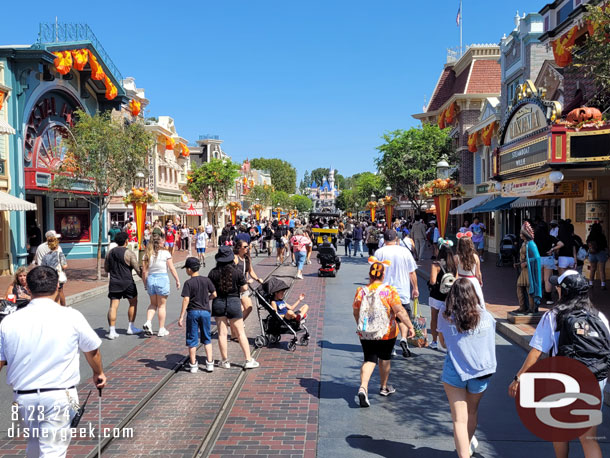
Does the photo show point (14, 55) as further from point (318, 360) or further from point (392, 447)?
point (392, 447)

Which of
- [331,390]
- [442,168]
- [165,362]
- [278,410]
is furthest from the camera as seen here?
[442,168]

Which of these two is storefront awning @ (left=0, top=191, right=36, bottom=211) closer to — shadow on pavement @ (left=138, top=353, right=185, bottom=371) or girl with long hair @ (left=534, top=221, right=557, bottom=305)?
shadow on pavement @ (left=138, top=353, right=185, bottom=371)

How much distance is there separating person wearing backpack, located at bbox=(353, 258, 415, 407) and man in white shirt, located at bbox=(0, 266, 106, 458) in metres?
2.94

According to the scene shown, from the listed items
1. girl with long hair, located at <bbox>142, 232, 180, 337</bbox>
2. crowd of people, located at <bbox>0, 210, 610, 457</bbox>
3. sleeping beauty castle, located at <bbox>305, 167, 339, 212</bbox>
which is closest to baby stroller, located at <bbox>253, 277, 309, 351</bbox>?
crowd of people, located at <bbox>0, 210, 610, 457</bbox>

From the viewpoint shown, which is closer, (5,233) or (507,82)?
(5,233)

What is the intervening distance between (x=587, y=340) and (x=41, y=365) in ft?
12.1

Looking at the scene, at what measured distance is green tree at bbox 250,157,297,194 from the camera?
11912cm

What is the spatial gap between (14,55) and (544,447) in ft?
63.7

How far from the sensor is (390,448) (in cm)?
470

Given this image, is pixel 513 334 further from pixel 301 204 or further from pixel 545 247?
pixel 301 204

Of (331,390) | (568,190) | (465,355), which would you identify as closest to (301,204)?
(568,190)

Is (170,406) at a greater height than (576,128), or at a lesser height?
lesser

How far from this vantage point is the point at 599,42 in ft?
23.6

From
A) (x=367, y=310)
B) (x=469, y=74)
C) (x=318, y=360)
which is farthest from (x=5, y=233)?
(x=469, y=74)
